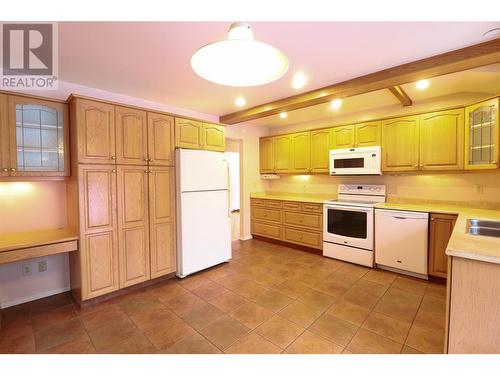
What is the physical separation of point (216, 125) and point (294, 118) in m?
1.76

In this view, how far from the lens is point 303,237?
4.10 meters

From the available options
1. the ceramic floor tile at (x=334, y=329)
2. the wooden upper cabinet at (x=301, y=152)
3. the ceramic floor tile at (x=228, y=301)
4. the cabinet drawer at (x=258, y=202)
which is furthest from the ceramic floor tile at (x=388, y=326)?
the cabinet drawer at (x=258, y=202)

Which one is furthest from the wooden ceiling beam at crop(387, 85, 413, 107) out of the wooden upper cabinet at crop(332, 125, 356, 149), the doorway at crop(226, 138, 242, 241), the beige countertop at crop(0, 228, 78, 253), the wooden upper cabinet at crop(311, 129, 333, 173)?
the beige countertop at crop(0, 228, 78, 253)

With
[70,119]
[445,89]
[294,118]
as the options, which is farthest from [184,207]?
[445,89]

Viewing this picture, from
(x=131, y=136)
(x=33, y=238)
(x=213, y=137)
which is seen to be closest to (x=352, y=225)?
(x=213, y=137)

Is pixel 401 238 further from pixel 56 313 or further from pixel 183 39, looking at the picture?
pixel 56 313

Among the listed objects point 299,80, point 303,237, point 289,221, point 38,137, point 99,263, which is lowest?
point 303,237

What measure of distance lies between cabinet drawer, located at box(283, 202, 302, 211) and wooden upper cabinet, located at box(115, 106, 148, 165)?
2.57 metres

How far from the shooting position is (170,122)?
2.95 metres

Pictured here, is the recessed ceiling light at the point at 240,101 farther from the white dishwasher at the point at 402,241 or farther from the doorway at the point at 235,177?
the white dishwasher at the point at 402,241

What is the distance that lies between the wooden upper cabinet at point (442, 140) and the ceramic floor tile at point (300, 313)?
2.48 metres

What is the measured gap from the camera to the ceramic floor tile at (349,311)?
216 cm

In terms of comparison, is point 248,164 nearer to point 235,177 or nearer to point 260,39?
point 235,177

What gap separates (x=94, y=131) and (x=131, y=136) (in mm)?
359
